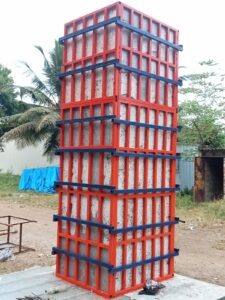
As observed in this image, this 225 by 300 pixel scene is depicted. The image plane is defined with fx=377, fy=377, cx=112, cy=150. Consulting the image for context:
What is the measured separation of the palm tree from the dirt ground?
6375 mm

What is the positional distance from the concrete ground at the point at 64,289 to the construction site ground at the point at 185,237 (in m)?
1.18

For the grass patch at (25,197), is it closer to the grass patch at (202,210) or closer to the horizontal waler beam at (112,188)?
the grass patch at (202,210)

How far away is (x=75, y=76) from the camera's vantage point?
532 centimetres

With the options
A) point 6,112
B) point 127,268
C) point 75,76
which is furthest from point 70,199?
point 6,112

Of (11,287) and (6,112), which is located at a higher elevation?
(6,112)

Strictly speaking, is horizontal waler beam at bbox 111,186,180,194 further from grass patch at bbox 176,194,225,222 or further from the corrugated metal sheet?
the corrugated metal sheet

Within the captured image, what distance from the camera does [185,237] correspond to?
31.5 ft

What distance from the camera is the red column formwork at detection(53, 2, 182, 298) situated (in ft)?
15.6

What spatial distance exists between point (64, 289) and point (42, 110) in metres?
13.9

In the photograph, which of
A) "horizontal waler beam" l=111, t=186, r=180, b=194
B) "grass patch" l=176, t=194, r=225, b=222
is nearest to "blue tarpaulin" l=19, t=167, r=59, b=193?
"grass patch" l=176, t=194, r=225, b=222

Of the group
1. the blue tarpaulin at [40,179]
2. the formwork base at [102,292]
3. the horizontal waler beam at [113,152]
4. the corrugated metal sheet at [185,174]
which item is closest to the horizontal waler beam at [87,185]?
the horizontal waler beam at [113,152]

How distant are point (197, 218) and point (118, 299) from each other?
24.8 ft

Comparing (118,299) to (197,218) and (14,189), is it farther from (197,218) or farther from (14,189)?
(14,189)

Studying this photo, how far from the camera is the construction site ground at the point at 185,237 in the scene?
6.87 m
